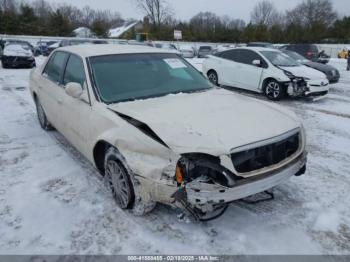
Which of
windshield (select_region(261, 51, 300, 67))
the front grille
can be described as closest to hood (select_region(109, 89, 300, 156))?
the front grille

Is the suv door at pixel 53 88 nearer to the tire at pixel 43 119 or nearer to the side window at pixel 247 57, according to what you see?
the tire at pixel 43 119

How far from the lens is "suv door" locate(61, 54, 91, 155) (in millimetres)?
3468

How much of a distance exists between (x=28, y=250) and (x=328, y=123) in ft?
19.8

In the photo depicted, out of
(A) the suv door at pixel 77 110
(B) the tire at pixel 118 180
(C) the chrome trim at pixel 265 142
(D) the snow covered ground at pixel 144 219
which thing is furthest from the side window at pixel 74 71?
(C) the chrome trim at pixel 265 142

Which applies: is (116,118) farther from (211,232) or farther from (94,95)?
(211,232)

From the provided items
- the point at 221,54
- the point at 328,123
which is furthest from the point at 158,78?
the point at 221,54

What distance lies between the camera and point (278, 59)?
361 inches

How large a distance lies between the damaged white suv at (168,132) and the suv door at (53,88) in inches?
2.4

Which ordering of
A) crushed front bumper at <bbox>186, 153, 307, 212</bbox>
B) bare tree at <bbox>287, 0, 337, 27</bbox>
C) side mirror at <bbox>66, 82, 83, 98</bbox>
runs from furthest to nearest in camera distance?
bare tree at <bbox>287, 0, 337, 27</bbox> → side mirror at <bbox>66, 82, 83, 98</bbox> → crushed front bumper at <bbox>186, 153, 307, 212</bbox>

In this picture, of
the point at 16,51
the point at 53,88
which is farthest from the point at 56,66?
the point at 16,51

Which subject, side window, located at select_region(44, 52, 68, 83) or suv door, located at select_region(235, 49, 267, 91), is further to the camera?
suv door, located at select_region(235, 49, 267, 91)

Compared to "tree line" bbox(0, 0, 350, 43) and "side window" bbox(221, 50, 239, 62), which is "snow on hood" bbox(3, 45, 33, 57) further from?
"tree line" bbox(0, 0, 350, 43)

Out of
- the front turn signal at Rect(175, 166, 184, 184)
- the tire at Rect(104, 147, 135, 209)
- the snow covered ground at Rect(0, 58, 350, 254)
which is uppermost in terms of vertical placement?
the front turn signal at Rect(175, 166, 184, 184)

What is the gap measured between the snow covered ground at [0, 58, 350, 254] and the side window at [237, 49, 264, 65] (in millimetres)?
5300
